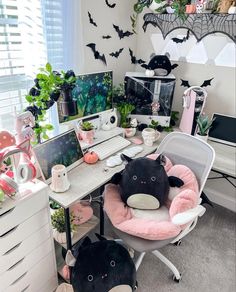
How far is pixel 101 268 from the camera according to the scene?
117cm

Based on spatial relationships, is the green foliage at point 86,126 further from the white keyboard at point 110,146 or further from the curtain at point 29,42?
the curtain at point 29,42

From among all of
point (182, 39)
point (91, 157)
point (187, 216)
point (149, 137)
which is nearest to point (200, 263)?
point (187, 216)

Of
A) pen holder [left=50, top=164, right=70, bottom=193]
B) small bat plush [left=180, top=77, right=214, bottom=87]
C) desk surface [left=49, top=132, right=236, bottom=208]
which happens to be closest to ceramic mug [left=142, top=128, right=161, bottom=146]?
desk surface [left=49, top=132, right=236, bottom=208]

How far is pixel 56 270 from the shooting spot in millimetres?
1394

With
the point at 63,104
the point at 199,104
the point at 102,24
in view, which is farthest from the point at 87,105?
the point at 199,104

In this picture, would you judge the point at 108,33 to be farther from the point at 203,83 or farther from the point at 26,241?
the point at 26,241

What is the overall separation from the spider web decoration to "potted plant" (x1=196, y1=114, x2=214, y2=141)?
59cm

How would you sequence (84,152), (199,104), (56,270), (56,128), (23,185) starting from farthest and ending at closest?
(199,104)
(56,128)
(84,152)
(56,270)
(23,185)

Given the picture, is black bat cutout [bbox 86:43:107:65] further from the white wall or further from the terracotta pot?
the terracotta pot

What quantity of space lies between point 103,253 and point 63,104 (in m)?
0.86

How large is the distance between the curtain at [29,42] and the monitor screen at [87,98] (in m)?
0.22

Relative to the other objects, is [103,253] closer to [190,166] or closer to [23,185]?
[23,185]

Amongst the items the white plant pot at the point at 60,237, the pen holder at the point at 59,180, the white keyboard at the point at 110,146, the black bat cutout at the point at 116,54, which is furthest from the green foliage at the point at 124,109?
the white plant pot at the point at 60,237

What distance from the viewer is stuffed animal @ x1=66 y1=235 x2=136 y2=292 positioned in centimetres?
116
